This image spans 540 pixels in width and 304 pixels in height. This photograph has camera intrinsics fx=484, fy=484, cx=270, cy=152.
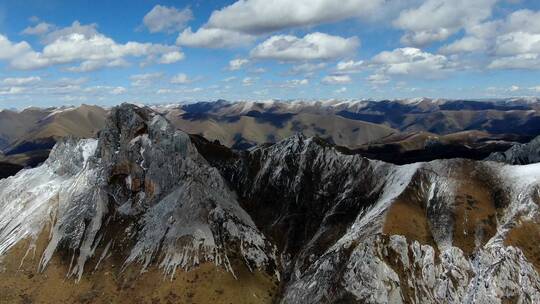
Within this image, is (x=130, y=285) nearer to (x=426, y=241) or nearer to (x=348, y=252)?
(x=348, y=252)

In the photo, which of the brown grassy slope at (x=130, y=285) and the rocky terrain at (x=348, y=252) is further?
the brown grassy slope at (x=130, y=285)

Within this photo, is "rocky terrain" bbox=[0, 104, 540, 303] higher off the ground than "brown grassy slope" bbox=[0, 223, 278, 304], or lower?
higher

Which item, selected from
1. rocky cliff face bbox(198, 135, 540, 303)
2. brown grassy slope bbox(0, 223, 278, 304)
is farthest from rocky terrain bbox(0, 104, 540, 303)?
brown grassy slope bbox(0, 223, 278, 304)

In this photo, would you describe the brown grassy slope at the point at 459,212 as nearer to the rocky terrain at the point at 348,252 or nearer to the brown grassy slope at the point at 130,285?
the rocky terrain at the point at 348,252

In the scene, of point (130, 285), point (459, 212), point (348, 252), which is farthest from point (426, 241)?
point (130, 285)

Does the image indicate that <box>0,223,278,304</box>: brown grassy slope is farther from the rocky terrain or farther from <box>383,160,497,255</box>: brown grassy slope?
<box>383,160,497,255</box>: brown grassy slope

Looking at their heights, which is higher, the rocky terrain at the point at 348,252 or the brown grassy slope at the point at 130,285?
the rocky terrain at the point at 348,252

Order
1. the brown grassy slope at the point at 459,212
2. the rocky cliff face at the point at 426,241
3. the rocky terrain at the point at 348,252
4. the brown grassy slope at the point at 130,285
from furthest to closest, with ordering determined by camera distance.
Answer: the brown grassy slope at the point at 130,285, the brown grassy slope at the point at 459,212, the rocky terrain at the point at 348,252, the rocky cliff face at the point at 426,241

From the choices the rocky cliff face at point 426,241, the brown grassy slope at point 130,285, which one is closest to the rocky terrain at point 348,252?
the rocky cliff face at point 426,241

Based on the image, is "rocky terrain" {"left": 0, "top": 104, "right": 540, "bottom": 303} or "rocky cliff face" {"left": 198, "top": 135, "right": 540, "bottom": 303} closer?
"rocky cliff face" {"left": 198, "top": 135, "right": 540, "bottom": 303}

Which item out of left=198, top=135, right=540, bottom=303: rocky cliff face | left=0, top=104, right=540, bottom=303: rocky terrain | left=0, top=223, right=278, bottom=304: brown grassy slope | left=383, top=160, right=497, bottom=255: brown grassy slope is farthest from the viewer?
left=0, top=223, right=278, bottom=304: brown grassy slope

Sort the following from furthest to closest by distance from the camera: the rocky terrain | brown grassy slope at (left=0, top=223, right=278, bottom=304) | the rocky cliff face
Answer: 1. brown grassy slope at (left=0, top=223, right=278, bottom=304)
2. the rocky terrain
3. the rocky cliff face

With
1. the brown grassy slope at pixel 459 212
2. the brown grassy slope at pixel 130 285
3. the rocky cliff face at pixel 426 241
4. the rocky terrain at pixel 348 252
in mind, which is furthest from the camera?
the brown grassy slope at pixel 130 285
